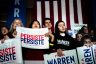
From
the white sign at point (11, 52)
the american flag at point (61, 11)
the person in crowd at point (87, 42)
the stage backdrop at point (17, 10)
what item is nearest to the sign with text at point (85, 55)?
the person in crowd at point (87, 42)

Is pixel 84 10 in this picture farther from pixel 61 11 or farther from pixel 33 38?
pixel 33 38

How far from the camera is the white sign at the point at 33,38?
3.94m

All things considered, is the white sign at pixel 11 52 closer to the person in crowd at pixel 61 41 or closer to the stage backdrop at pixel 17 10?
the person in crowd at pixel 61 41

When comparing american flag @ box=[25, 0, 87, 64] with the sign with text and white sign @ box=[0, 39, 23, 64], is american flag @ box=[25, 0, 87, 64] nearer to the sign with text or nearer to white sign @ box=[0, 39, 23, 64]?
the sign with text

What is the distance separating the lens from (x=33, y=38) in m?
4.00

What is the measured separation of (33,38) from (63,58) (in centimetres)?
54

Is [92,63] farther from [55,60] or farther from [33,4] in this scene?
[33,4]

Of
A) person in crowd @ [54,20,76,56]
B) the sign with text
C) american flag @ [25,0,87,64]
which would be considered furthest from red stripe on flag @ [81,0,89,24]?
the sign with text

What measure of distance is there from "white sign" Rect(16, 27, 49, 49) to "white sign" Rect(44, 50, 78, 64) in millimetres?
158

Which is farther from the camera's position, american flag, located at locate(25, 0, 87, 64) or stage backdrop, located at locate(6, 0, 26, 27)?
american flag, located at locate(25, 0, 87, 64)

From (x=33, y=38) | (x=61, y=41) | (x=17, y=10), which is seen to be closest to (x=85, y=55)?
(x=61, y=41)

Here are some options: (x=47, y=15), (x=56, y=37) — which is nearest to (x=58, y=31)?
(x=56, y=37)

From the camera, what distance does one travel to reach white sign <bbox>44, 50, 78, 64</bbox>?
3.91 metres

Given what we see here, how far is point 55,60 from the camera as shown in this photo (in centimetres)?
394
